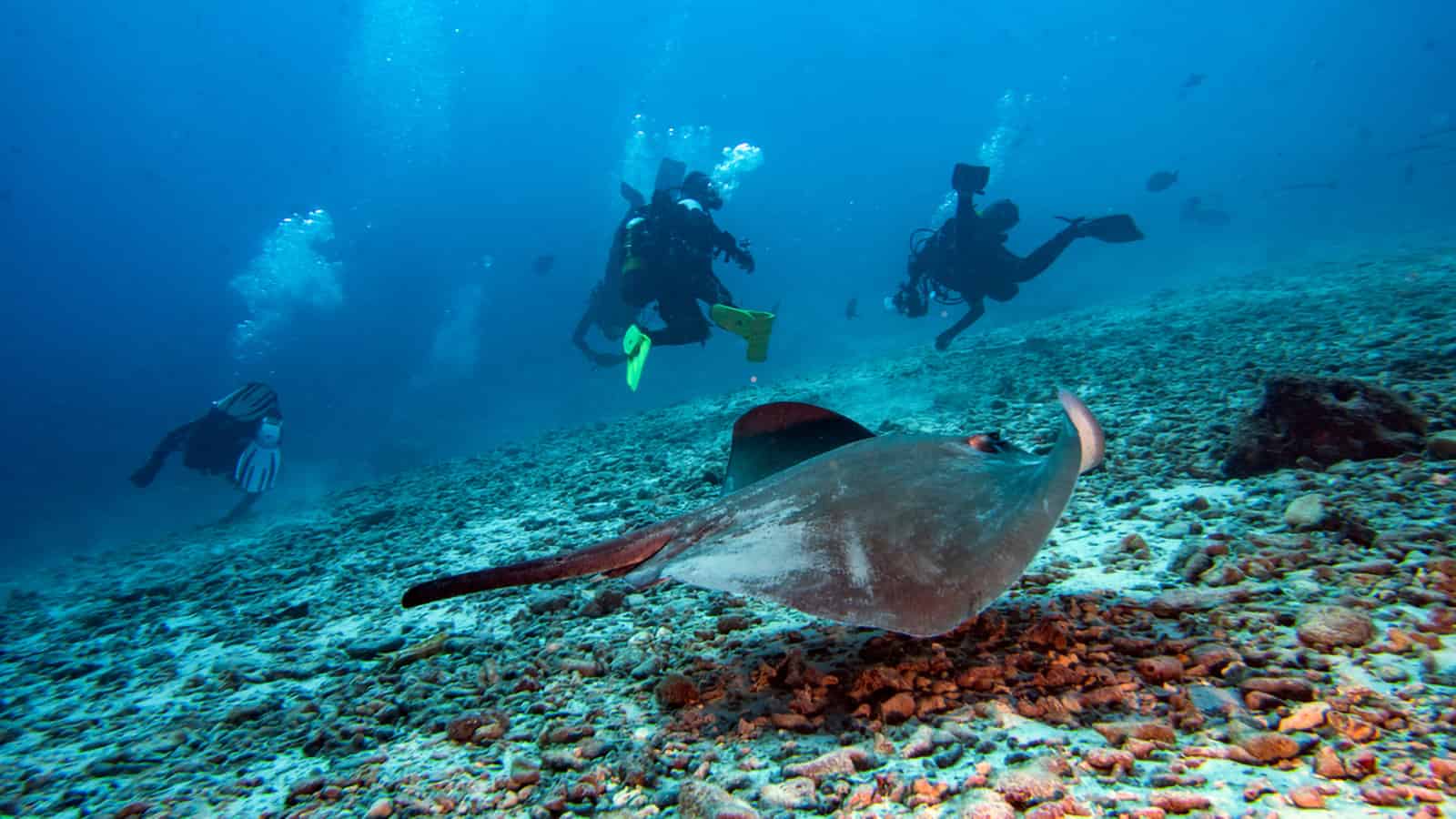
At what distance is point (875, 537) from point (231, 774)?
244 centimetres

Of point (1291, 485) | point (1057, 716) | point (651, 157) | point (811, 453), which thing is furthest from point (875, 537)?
point (651, 157)

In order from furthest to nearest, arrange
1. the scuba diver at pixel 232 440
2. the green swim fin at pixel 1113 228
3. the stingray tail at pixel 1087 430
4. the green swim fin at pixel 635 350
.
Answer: the scuba diver at pixel 232 440, the green swim fin at pixel 1113 228, the green swim fin at pixel 635 350, the stingray tail at pixel 1087 430

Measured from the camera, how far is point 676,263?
9641mm

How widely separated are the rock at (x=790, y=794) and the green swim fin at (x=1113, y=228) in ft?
39.5

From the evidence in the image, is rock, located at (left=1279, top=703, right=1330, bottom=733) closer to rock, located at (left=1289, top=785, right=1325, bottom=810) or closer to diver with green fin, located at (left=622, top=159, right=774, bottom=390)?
rock, located at (left=1289, top=785, right=1325, bottom=810)

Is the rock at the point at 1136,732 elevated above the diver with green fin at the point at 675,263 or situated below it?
below

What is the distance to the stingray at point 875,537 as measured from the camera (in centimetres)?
155

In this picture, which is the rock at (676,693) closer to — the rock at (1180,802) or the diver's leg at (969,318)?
the rock at (1180,802)

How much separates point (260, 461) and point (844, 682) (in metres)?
13.2

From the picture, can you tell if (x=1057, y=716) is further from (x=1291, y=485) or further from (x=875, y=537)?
(x=1291, y=485)

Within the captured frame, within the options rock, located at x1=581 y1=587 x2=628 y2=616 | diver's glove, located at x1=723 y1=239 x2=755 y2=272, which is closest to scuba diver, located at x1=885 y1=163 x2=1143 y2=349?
diver's glove, located at x1=723 y1=239 x2=755 y2=272

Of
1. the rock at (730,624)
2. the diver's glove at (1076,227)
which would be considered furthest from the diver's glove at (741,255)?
the rock at (730,624)

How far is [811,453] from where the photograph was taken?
3223 millimetres

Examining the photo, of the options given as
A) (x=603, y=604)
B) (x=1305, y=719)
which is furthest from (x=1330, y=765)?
(x=603, y=604)
